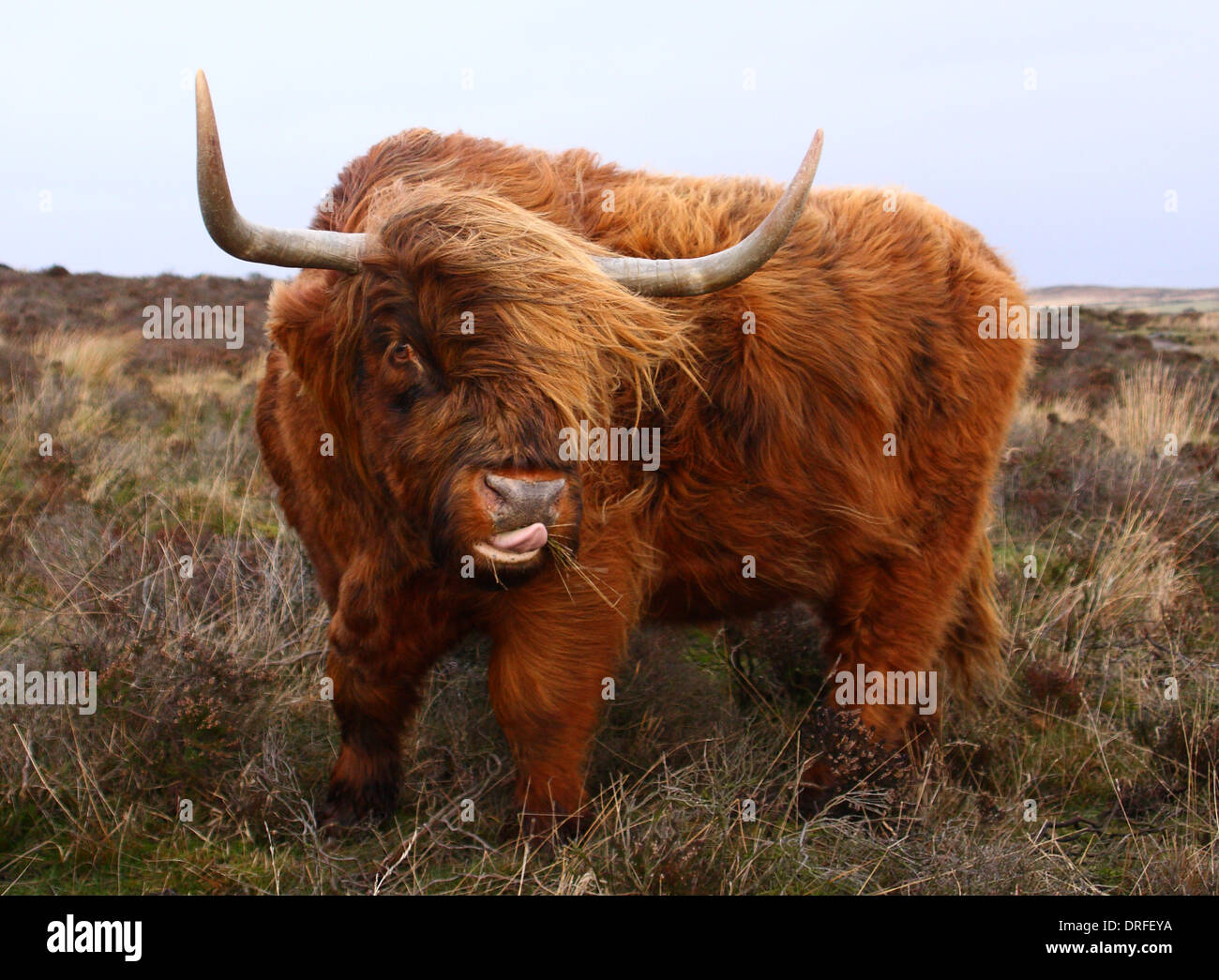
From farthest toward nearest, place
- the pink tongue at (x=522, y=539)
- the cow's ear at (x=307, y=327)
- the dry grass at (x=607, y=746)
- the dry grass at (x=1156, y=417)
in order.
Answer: the dry grass at (x=1156, y=417)
the dry grass at (x=607, y=746)
the cow's ear at (x=307, y=327)
the pink tongue at (x=522, y=539)

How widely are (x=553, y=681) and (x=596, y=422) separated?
2.74 ft

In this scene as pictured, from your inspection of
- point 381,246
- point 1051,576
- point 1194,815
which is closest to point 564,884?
point 381,246

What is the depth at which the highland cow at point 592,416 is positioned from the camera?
274 centimetres

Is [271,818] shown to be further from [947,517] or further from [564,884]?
[947,517]

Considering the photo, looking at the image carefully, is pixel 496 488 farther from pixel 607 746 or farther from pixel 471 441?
pixel 607 746

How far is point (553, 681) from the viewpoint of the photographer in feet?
10.4

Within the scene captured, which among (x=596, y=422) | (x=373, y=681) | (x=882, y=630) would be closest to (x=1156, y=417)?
(x=882, y=630)

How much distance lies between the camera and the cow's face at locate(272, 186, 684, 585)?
265cm

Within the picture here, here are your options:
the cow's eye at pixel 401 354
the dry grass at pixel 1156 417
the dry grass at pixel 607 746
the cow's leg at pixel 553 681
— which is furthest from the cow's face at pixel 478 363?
the dry grass at pixel 1156 417

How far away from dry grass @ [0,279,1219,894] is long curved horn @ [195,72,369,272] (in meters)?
1.67

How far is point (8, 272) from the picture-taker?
869 inches

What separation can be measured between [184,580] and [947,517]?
3239 mm

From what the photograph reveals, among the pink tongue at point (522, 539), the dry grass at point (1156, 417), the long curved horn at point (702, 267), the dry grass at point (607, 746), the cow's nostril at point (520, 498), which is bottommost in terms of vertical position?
the dry grass at point (607, 746)

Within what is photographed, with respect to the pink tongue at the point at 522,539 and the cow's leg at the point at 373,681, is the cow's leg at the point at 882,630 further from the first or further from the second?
the pink tongue at the point at 522,539
